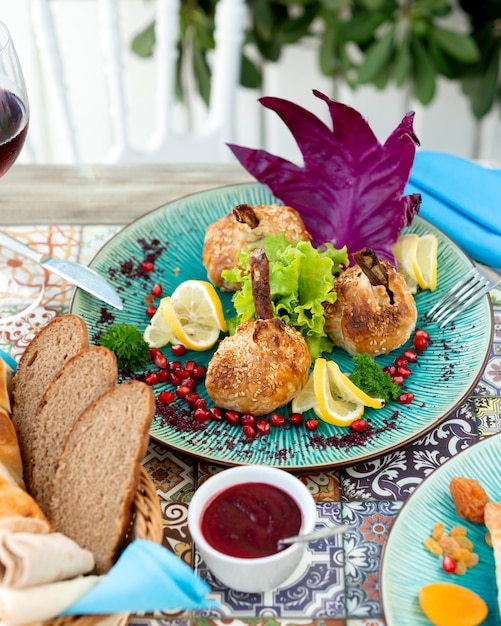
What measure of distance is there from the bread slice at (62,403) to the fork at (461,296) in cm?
112

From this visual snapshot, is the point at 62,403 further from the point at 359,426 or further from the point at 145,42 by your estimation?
the point at 145,42

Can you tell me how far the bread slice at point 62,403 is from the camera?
165cm

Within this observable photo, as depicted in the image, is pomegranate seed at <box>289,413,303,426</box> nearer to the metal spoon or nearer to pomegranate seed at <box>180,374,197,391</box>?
pomegranate seed at <box>180,374,197,391</box>

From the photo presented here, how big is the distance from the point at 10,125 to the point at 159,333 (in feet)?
2.34

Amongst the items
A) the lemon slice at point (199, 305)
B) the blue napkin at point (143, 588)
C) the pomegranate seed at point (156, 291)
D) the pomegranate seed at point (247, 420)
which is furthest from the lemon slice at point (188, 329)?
the blue napkin at point (143, 588)

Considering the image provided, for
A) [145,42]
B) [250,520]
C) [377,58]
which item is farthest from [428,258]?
[145,42]

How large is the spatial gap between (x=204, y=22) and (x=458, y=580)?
3559mm

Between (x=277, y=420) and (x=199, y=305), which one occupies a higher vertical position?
(x=199, y=305)

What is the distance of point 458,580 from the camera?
1577 mm

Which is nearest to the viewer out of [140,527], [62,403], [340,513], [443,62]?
Answer: [140,527]

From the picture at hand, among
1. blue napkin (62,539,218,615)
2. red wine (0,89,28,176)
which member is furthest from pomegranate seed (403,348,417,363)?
red wine (0,89,28,176)

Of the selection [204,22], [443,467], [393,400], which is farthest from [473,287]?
[204,22]

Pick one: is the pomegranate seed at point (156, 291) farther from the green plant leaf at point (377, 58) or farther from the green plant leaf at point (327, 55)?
the green plant leaf at point (327, 55)

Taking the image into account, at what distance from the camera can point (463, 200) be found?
282 centimetres
